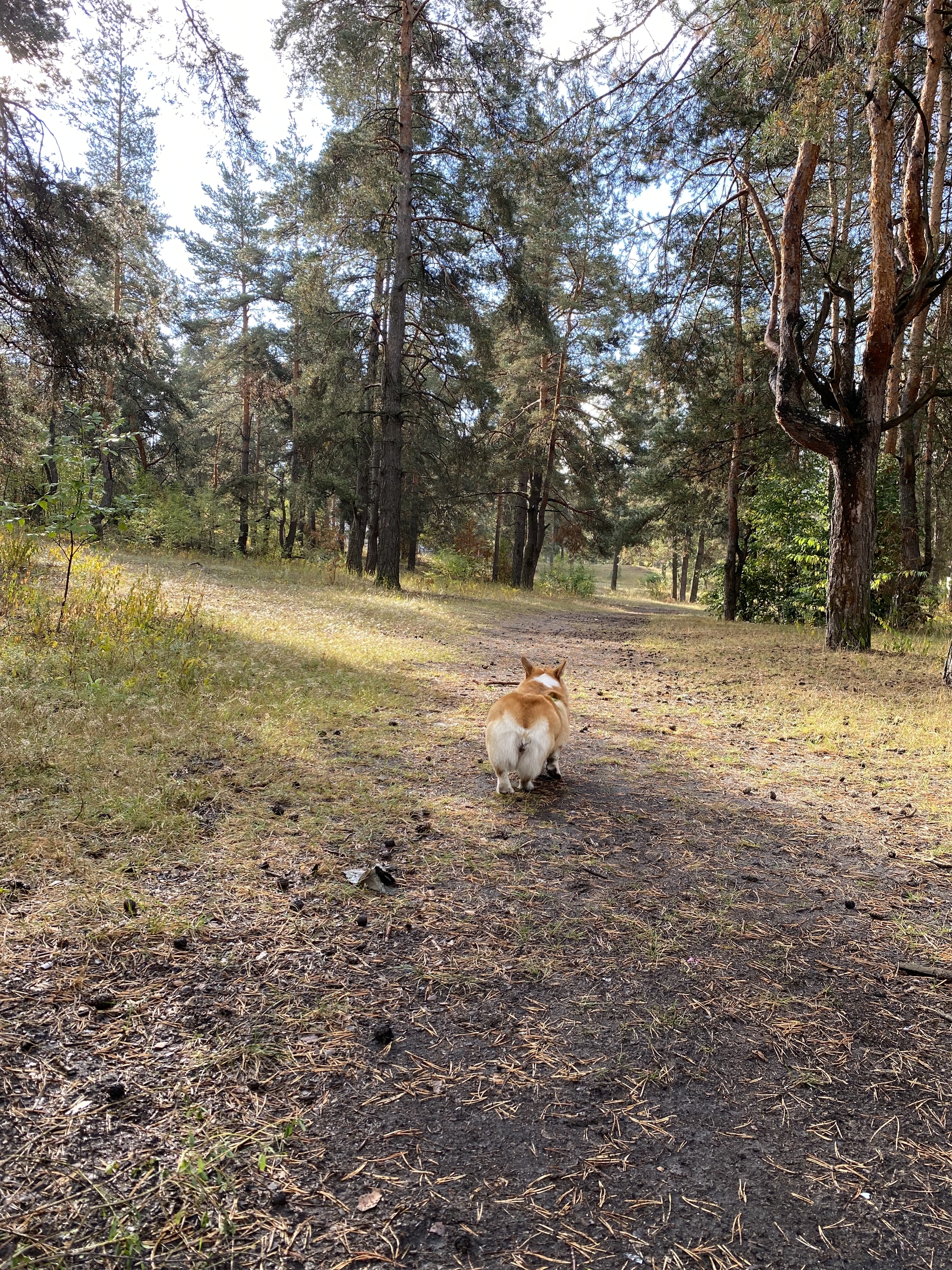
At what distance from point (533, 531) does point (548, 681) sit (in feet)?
68.9

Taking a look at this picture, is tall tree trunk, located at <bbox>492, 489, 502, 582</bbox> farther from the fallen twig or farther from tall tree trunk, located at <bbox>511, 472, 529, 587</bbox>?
the fallen twig

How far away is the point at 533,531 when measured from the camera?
25125 millimetres

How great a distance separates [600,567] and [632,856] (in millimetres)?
83278

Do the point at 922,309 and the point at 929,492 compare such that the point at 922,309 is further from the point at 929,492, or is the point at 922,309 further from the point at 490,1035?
the point at 490,1035

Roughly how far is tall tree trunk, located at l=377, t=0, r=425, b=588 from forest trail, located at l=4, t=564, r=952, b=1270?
11816 millimetres

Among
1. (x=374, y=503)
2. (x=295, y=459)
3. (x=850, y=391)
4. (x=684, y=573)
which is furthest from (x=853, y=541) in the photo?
(x=684, y=573)

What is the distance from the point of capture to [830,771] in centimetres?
488

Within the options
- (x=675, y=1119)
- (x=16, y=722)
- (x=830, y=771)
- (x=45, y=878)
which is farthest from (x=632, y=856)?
(x=16, y=722)

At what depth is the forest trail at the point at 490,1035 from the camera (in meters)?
1.46

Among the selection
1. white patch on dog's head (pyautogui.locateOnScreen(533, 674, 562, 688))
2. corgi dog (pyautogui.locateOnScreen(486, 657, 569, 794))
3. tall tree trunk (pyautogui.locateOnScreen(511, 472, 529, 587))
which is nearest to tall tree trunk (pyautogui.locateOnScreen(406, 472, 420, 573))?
tall tree trunk (pyautogui.locateOnScreen(511, 472, 529, 587))

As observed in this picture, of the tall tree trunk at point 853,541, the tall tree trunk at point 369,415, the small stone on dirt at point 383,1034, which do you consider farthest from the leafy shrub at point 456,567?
the small stone on dirt at point 383,1034

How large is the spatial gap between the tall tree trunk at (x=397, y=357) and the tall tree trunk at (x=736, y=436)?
7.19 metres

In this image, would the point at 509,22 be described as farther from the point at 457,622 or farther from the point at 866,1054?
the point at 866,1054

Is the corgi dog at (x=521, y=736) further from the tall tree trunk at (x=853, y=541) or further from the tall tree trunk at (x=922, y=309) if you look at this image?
the tall tree trunk at (x=922, y=309)
